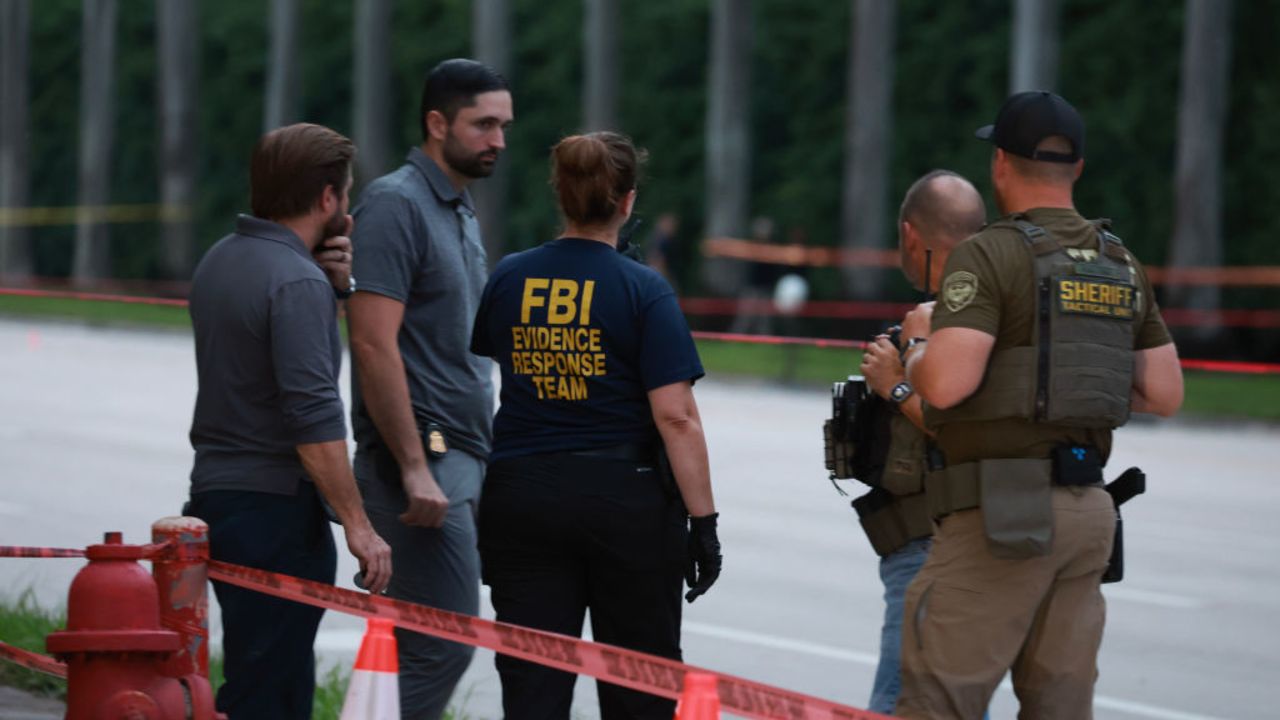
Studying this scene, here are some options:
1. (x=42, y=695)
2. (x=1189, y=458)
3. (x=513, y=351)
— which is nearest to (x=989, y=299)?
(x=513, y=351)

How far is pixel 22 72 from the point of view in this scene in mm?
47188

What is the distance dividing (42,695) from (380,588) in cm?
226

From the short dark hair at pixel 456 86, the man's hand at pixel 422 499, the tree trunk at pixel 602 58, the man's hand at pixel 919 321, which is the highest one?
the tree trunk at pixel 602 58

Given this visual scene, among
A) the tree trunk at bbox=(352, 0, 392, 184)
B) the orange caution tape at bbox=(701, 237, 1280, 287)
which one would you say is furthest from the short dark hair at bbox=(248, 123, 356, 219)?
the tree trunk at bbox=(352, 0, 392, 184)

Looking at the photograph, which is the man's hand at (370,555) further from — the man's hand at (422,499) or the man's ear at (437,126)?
the man's ear at (437,126)

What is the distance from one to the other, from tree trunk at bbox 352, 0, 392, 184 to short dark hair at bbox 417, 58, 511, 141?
31704mm

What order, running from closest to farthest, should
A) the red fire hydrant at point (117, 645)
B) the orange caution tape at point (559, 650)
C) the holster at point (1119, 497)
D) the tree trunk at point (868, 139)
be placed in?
the orange caution tape at point (559, 650), the holster at point (1119, 497), the red fire hydrant at point (117, 645), the tree trunk at point (868, 139)

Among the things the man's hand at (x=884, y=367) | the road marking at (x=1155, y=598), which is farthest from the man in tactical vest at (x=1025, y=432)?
the road marking at (x=1155, y=598)

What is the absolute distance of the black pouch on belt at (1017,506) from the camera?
4379 millimetres

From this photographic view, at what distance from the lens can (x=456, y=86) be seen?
5.79 metres

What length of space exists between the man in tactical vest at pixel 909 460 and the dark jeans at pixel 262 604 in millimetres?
1397

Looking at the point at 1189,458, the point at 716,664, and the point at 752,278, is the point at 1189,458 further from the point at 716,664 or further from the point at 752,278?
the point at 752,278

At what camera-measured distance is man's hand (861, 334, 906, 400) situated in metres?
4.90

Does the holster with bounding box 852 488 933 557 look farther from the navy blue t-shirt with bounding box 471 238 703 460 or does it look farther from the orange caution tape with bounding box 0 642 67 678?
the orange caution tape with bounding box 0 642 67 678
